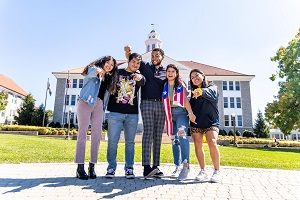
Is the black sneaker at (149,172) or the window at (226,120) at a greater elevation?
the window at (226,120)

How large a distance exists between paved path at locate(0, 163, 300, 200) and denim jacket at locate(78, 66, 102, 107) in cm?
143

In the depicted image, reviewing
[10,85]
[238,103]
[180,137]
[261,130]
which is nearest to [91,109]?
[180,137]

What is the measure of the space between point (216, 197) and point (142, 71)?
2652 mm

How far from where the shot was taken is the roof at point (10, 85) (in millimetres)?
44169

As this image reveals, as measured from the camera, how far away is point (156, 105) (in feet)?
13.7

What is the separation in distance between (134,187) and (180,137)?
1.31m

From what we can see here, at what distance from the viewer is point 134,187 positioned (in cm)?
333

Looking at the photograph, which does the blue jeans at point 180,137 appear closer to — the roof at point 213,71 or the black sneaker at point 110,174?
the black sneaker at point 110,174

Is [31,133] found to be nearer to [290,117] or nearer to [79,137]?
[79,137]

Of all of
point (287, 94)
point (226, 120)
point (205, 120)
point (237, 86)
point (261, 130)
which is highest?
point (237, 86)

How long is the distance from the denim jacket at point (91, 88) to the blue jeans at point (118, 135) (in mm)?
482

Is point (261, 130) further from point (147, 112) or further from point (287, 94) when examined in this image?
point (147, 112)

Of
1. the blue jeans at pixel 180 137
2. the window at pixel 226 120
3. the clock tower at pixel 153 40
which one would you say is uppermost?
the clock tower at pixel 153 40

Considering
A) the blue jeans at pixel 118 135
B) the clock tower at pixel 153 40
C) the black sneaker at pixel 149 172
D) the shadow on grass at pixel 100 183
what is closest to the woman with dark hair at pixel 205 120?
the shadow on grass at pixel 100 183
